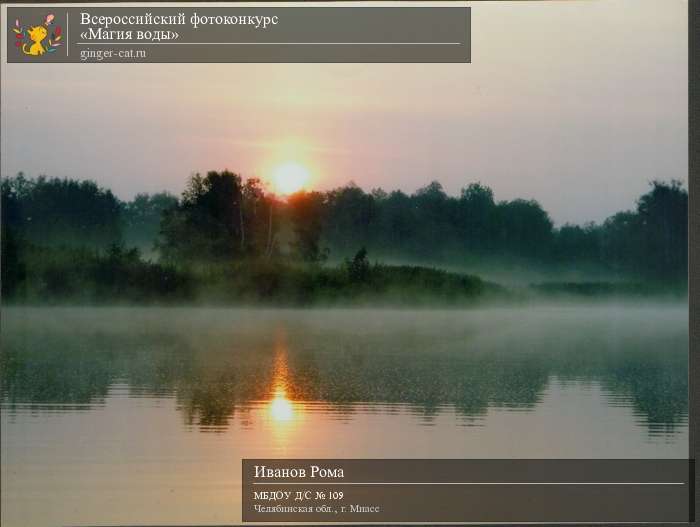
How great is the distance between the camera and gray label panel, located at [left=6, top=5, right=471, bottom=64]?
450 centimetres

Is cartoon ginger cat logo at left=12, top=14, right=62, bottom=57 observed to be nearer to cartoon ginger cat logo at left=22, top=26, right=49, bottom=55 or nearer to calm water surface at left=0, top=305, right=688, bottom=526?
cartoon ginger cat logo at left=22, top=26, right=49, bottom=55

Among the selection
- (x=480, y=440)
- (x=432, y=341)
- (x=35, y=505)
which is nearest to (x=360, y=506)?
(x=480, y=440)

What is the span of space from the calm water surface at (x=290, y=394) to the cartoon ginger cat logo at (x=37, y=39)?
4.08ft

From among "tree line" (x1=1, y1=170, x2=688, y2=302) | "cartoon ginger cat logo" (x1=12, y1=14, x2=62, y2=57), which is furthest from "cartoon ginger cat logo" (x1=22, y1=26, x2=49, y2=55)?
"tree line" (x1=1, y1=170, x2=688, y2=302)

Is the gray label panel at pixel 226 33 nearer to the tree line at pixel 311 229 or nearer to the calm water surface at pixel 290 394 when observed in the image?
the tree line at pixel 311 229

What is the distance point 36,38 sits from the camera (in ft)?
15.0

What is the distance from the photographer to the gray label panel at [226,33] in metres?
4.50

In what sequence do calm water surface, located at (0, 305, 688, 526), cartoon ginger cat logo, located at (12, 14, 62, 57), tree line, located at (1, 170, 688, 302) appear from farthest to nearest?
tree line, located at (1, 170, 688, 302)
cartoon ginger cat logo, located at (12, 14, 62, 57)
calm water surface, located at (0, 305, 688, 526)
